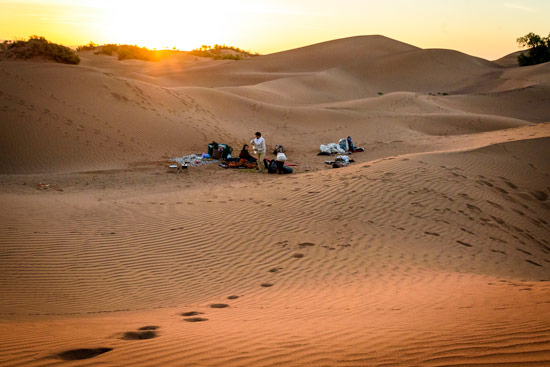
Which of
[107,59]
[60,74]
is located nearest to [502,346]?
[60,74]

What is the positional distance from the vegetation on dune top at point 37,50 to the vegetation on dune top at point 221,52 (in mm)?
46473

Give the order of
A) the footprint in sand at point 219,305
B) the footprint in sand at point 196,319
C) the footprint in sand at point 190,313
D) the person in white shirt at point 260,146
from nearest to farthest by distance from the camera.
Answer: the footprint in sand at point 196,319
the footprint in sand at point 190,313
the footprint in sand at point 219,305
the person in white shirt at point 260,146

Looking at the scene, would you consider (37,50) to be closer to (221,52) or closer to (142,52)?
(142,52)

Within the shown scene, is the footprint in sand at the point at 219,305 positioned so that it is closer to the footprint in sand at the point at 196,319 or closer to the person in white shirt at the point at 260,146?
the footprint in sand at the point at 196,319

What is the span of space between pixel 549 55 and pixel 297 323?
6787 cm

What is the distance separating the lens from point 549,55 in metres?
58.0

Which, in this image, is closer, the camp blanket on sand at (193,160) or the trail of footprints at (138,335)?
the trail of footprints at (138,335)

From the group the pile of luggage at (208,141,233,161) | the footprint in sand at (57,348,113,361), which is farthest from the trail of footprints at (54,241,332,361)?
the pile of luggage at (208,141,233,161)

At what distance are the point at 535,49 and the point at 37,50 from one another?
2415 inches

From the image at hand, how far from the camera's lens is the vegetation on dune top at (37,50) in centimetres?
3102

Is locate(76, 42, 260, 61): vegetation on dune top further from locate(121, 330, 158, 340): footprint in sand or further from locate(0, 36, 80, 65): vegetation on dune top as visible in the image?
locate(121, 330, 158, 340): footprint in sand

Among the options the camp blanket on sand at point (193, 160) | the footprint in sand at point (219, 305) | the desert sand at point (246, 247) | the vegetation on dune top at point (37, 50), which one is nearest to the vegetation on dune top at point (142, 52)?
the vegetation on dune top at point (37, 50)

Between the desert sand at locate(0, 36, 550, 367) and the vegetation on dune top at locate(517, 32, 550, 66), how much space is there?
48.3 meters

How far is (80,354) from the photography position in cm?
347
